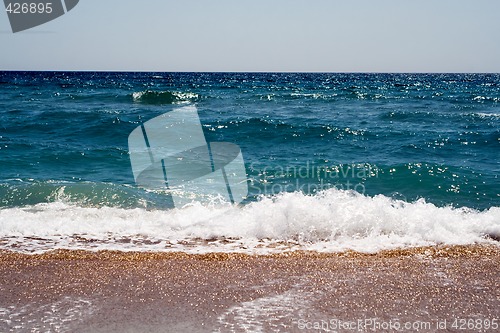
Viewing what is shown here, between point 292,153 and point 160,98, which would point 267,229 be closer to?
point 292,153

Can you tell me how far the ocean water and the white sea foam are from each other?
0.06 ft

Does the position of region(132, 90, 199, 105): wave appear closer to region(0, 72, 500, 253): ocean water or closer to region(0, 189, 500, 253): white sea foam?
region(0, 72, 500, 253): ocean water

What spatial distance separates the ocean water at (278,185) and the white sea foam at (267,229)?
0.06ft

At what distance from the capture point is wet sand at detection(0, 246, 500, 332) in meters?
3.63

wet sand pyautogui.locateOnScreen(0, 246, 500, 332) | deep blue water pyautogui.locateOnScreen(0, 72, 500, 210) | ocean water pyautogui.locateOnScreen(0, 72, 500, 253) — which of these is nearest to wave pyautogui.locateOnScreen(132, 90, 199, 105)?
deep blue water pyautogui.locateOnScreen(0, 72, 500, 210)

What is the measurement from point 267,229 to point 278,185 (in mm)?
3775

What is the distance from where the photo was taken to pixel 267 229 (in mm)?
6387

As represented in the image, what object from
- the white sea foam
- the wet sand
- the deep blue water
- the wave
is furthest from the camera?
the wave

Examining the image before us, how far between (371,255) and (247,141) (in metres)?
10.5

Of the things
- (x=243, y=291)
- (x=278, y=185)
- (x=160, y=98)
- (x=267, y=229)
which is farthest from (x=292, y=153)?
(x=160, y=98)

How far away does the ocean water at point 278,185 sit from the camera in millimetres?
6266

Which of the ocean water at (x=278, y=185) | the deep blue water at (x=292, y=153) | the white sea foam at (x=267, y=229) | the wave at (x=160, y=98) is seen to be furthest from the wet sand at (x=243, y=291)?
the wave at (x=160, y=98)

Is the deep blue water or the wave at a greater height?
the wave

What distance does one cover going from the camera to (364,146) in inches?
561
